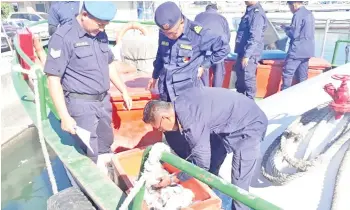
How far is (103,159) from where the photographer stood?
3117 millimetres

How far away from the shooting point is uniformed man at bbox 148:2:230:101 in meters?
3.34

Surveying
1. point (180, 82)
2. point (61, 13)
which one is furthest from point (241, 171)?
point (61, 13)

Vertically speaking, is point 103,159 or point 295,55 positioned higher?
point 295,55

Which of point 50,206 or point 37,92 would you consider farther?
point 37,92

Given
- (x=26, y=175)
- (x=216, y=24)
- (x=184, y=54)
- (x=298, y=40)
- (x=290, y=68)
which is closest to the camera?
(x=184, y=54)

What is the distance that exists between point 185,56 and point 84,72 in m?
1.07

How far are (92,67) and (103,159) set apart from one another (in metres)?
0.86

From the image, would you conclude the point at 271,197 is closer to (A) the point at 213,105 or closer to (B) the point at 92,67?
(A) the point at 213,105

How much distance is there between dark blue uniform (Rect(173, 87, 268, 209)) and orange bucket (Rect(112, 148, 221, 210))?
12cm

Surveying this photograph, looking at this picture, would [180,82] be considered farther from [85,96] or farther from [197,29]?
[85,96]

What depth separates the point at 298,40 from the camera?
5.10m

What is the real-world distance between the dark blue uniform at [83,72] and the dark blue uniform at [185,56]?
66 centimetres

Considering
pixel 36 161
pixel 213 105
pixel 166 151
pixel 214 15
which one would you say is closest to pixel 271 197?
pixel 213 105

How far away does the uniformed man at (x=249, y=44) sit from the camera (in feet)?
15.1
